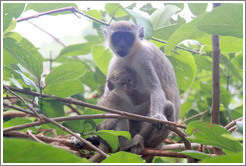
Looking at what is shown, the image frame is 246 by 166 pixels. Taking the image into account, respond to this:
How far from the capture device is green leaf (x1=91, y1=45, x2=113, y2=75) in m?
5.13

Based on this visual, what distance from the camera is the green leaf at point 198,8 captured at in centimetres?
413

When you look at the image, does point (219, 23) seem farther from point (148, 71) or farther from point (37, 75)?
point (148, 71)

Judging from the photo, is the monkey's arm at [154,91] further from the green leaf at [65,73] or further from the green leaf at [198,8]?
the green leaf at [65,73]

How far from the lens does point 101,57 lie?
5461 mm

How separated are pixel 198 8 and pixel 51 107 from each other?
2.52 metres

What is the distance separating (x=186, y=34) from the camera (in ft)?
10.1

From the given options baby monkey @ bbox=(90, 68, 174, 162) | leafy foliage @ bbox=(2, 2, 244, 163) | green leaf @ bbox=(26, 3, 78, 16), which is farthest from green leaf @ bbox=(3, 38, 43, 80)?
baby monkey @ bbox=(90, 68, 174, 162)

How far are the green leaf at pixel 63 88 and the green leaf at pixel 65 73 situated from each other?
1.9 inches

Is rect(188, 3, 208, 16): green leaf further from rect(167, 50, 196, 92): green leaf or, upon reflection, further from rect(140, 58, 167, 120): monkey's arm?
rect(140, 58, 167, 120): monkey's arm

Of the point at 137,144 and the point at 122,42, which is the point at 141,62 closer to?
the point at 122,42

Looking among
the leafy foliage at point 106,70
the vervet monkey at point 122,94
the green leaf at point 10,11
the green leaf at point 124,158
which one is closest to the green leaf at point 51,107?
the leafy foliage at point 106,70

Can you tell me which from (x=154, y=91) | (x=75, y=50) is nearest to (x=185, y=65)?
(x=154, y=91)

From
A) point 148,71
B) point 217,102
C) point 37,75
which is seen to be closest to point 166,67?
point 148,71

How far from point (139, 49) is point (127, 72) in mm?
544
